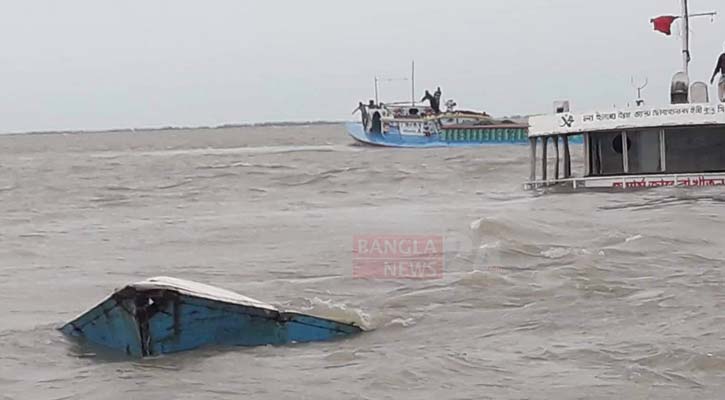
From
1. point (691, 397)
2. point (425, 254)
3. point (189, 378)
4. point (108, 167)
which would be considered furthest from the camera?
point (108, 167)


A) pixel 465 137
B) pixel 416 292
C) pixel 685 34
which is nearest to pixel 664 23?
pixel 685 34

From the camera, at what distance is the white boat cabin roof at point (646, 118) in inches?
751

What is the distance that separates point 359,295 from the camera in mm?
11805

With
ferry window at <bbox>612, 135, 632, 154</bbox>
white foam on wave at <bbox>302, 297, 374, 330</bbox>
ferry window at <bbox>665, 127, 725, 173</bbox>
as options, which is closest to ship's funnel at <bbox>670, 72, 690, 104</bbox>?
ferry window at <bbox>665, 127, 725, 173</bbox>

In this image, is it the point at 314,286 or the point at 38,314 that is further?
the point at 314,286

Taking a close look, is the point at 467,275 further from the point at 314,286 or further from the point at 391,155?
the point at 391,155

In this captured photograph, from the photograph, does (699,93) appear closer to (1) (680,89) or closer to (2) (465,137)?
(1) (680,89)

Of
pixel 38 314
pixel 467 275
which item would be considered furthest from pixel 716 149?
pixel 38 314

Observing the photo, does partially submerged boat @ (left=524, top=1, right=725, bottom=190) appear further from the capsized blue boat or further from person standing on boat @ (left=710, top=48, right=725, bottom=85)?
the capsized blue boat

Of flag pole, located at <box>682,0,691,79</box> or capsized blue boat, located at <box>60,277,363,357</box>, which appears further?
flag pole, located at <box>682,0,691,79</box>

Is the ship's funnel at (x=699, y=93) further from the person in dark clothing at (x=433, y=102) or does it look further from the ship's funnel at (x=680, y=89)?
the person in dark clothing at (x=433, y=102)

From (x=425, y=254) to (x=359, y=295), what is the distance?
11.0 ft

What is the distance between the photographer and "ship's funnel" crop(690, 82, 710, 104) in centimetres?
1991

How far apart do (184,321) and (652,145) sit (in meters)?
12.8
